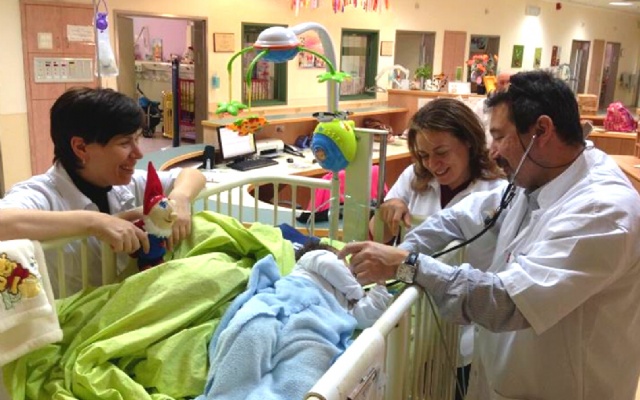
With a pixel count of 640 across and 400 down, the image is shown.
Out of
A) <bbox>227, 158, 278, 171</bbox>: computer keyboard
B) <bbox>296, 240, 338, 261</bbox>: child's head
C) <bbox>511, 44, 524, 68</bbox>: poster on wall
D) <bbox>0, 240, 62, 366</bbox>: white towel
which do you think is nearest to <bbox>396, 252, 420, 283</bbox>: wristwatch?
<bbox>296, 240, 338, 261</bbox>: child's head

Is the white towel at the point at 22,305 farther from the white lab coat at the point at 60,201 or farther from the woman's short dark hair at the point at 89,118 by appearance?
the woman's short dark hair at the point at 89,118

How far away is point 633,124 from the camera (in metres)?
6.98

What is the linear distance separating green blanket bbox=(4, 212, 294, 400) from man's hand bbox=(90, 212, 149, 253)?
9cm

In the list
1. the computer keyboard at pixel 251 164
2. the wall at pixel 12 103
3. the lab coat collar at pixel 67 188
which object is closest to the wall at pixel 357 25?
the wall at pixel 12 103

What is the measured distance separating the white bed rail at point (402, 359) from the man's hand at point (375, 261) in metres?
0.08

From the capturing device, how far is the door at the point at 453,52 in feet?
29.1

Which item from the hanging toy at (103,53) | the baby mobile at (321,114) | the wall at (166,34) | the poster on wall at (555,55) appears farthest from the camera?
the poster on wall at (555,55)

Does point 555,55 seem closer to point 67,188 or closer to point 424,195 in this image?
point 424,195

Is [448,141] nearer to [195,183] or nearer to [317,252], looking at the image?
[317,252]

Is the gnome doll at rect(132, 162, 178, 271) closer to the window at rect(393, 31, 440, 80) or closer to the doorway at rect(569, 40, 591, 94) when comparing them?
the window at rect(393, 31, 440, 80)

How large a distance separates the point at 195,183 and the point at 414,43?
7782 mm

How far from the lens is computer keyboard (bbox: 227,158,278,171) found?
463 centimetres

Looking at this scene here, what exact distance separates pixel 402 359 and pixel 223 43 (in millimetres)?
5207

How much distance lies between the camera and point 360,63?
8.03 meters
